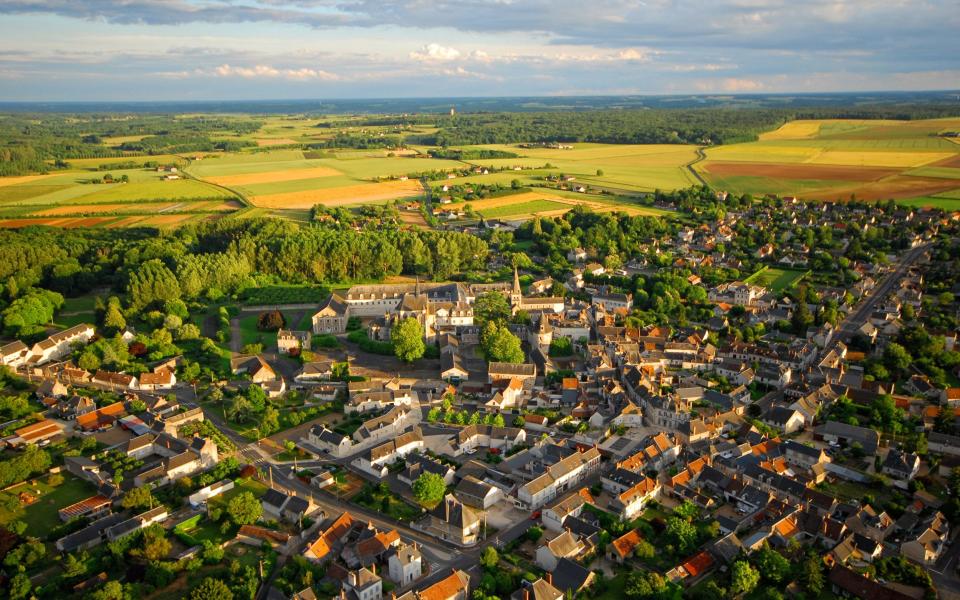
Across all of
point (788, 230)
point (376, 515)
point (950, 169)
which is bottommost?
point (376, 515)

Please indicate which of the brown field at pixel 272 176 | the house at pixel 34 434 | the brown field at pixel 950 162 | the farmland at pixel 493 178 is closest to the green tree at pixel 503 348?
the house at pixel 34 434

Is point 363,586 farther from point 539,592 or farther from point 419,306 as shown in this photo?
point 419,306

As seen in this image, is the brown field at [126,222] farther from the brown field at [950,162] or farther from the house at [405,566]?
the brown field at [950,162]

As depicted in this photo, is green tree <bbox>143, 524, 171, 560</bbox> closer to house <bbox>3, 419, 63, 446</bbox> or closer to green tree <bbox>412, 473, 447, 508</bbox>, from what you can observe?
green tree <bbox>412, 473, 447, 508</bbox>

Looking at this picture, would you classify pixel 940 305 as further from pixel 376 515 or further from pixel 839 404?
pixel 376 515

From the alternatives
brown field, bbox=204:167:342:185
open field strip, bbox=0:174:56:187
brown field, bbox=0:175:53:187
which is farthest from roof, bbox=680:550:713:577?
brown field, bbox=0:175:53:187

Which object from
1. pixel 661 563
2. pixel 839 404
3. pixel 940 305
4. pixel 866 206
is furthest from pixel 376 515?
pixel 866 206

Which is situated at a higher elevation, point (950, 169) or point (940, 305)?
point (950, 169)
